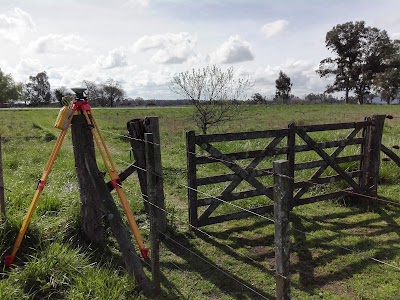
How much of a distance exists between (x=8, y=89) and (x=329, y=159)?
94631mm

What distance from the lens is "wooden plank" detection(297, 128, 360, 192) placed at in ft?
24.0

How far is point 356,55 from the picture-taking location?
66312mm

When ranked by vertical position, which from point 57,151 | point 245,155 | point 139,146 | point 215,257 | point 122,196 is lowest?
point 215,257

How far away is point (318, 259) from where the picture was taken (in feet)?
18.1

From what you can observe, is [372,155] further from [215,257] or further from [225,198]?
[215,257]

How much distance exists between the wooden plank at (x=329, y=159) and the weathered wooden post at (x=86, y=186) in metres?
4.01

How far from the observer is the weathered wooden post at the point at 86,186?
5.09 meters

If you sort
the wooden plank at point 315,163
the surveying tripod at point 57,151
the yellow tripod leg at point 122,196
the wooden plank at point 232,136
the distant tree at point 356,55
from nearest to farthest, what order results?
1. the surveying tripod at point 57,151
2. the yellow tripod leg at point 122,196
3. the wooden plank at point 232,136
4. the wooden plank at point 315,163
5. the distant tree at point 356,55

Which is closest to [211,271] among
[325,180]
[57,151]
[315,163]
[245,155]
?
[245,155]

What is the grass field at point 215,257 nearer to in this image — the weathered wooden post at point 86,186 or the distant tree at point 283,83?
the weathered wooden post at point 86,186

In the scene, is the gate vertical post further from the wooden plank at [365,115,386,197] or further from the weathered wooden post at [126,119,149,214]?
the wooden plank at [365,115,386,197]

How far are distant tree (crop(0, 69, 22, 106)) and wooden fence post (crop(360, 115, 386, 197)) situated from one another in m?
92.8

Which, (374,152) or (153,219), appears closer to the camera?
(153,219)

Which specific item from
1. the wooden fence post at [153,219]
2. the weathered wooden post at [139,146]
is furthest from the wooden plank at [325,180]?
the wooden fence post at [153,219]
